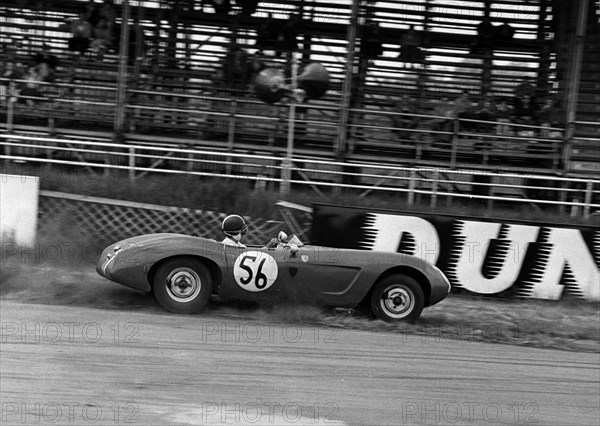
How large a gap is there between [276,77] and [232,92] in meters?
2.69

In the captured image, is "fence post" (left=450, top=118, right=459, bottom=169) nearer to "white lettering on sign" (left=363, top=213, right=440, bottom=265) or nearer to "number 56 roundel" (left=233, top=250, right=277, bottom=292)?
"white lettering on sign" (left=363, top=213, right=440, bottom=265)

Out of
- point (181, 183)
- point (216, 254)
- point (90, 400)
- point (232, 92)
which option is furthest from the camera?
→ point (232, 92)

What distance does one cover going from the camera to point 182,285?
26.0ft

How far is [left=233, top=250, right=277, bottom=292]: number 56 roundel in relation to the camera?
7883 mm

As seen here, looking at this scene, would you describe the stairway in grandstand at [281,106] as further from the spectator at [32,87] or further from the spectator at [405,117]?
the spectator at [32,87]

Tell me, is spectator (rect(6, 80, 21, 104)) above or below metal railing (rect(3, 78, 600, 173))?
above

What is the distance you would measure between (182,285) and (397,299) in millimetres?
2101

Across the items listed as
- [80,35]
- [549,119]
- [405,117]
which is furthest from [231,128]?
[549,119]

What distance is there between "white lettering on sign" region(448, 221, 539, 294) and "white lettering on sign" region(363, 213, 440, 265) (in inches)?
13.9

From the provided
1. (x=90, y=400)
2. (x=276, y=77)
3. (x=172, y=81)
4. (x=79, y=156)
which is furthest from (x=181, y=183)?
(x=90, y=400)

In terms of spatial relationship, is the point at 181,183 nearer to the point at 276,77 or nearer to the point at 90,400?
the point at 276,77

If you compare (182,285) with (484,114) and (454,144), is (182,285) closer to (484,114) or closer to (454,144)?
(454,144)

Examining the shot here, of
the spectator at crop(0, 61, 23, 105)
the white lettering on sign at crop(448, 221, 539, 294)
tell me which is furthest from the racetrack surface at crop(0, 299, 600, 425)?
the spectator at crop(0, 61, 23, 105)

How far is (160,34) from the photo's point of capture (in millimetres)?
15461
